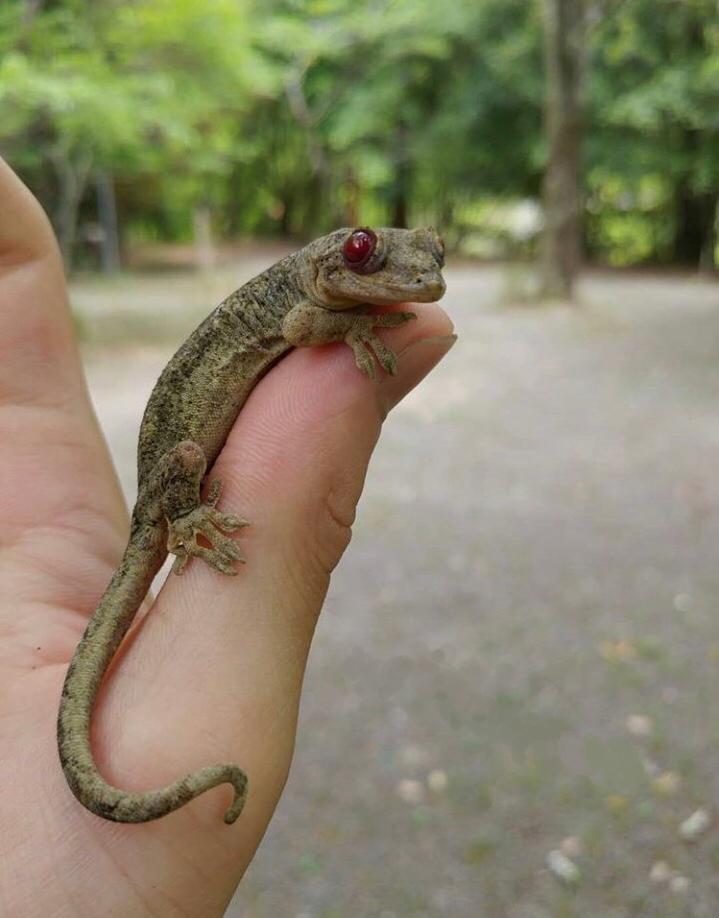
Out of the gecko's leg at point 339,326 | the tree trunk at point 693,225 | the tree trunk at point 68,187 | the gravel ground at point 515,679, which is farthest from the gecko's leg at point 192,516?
the tree trunk at point 693,225

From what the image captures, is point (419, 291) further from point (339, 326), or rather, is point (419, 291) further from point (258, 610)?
point (258, 610)

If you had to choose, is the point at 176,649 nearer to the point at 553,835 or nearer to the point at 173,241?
the point at 553,835

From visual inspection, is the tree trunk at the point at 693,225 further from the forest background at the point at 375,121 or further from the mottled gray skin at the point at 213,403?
the mottled gray skin at the point at 213,403

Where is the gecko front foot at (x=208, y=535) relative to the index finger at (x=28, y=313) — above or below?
below

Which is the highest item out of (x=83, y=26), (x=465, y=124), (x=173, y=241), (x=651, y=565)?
(x=83, y=26)

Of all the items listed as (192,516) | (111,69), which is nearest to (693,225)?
(111,69)

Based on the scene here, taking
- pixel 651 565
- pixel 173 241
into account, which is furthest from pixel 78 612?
pixel 173 241
